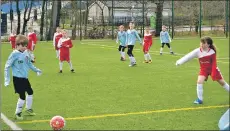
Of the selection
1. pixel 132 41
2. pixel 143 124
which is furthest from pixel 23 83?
pixel 132 41

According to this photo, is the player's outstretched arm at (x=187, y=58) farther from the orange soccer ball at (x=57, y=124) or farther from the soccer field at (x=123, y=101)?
the orange soccer ball at (x=57, y=124)

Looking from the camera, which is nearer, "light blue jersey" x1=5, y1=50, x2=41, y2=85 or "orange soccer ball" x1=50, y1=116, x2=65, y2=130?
"orange soccer ball" x1=50, y1=116, x2=65, y2=130

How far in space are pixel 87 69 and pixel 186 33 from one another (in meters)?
28.1

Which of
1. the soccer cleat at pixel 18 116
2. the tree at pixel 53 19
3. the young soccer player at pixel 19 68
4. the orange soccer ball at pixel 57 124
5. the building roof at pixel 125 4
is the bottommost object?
the soccer cleat at pixel 18 116

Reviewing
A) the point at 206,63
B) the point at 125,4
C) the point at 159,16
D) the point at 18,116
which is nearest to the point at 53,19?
the point at 159,16

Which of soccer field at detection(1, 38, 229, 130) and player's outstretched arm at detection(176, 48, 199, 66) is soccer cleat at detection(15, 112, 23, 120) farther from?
player's outstretched arm at detection(176, 48, 199, 66)

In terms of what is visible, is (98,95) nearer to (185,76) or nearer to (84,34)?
(185,76)

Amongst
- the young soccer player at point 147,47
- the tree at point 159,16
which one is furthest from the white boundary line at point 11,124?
the tree at point 159,16

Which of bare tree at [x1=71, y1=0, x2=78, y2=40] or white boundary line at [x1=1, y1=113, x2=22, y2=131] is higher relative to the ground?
bare tree at [x1=71, y1=0, x2=78, y2=40]

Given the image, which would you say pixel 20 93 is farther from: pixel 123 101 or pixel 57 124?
pixel 123 101

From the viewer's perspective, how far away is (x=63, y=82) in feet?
45.0

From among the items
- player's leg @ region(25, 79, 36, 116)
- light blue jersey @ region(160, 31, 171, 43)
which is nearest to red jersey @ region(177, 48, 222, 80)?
player's leg @ region(25, 79, 36, 116)

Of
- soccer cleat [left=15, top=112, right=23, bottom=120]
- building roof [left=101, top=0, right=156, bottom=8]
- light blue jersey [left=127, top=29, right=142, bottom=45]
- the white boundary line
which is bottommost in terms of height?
the white boundary line

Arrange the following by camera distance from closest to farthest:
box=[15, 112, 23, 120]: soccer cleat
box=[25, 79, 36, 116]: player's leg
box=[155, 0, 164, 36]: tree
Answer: box=[15, 112, 23, 120]: soccer cleat → box=[25, 79, 36, 116]: player's leg → box=[155, 0, 164, 36]: tree
